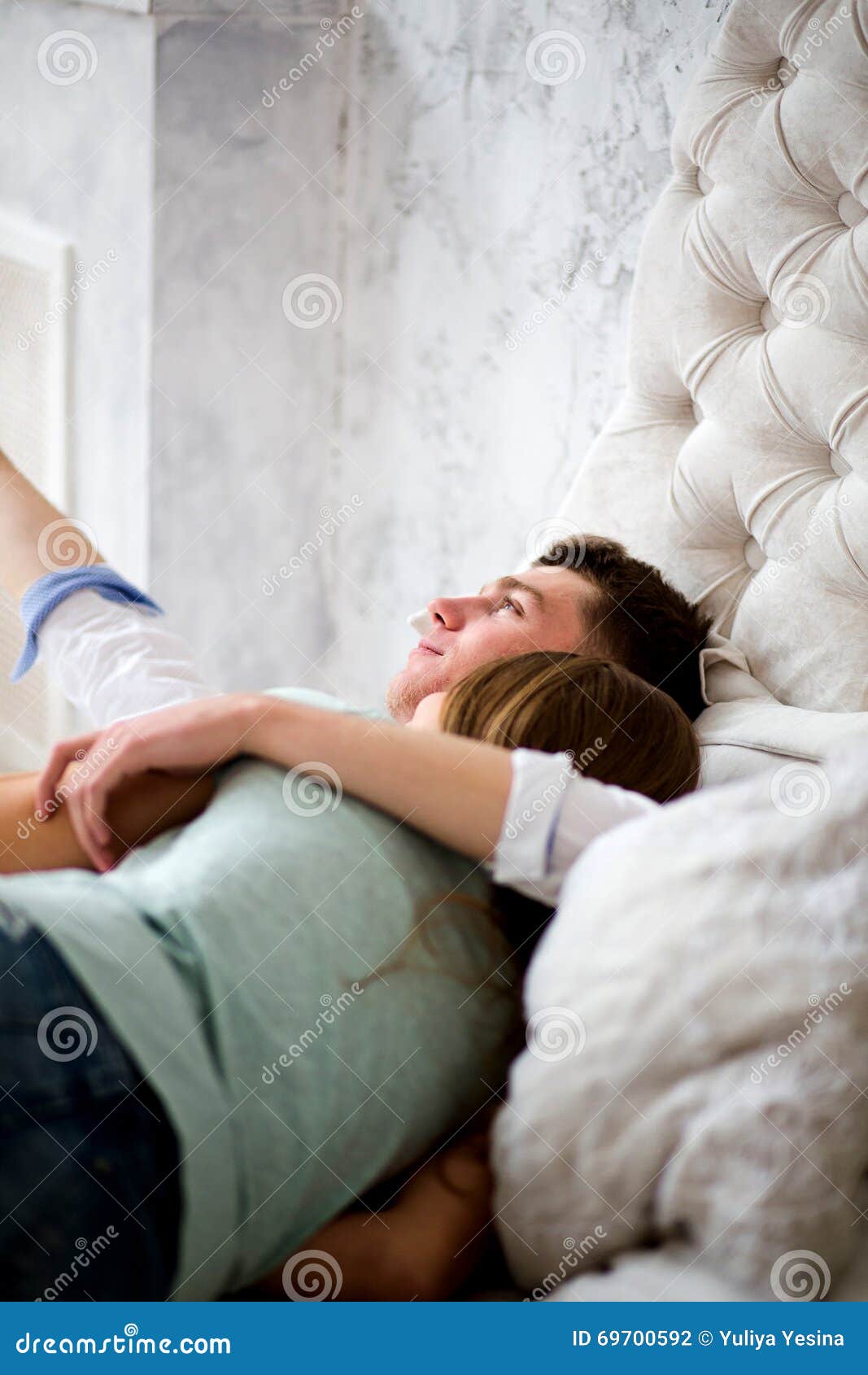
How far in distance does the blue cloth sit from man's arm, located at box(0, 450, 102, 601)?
2 cm

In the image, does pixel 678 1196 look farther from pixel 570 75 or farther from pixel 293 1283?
pixel 570 75

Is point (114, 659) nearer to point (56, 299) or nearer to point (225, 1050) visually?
point (225, 1050)

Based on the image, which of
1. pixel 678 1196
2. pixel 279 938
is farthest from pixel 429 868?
pixel 678 1196

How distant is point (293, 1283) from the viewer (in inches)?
26.0
